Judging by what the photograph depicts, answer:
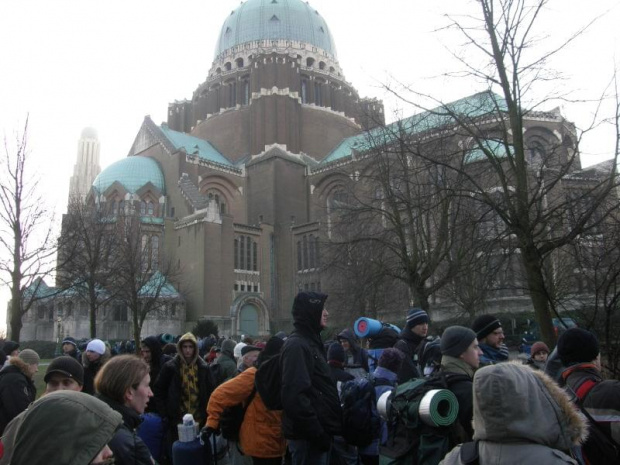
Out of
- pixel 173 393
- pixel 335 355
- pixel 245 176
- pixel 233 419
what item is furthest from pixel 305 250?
pixel 233 419

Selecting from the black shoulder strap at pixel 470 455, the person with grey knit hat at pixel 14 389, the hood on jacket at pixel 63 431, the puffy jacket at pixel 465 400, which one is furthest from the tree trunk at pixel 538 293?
the hood on jacket at pixel 63 431

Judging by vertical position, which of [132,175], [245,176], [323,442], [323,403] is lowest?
[323,442]

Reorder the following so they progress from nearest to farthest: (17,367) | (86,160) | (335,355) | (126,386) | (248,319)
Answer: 1. (126,386)
2. (17,367)
3. (335,355)
4. (248,319)
5. (86,160)

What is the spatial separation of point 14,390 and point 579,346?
548 centimetres

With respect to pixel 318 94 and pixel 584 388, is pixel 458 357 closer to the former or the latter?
pixel 584 388

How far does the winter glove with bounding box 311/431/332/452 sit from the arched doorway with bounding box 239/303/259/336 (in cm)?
3823

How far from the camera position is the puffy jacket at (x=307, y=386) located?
4176mm

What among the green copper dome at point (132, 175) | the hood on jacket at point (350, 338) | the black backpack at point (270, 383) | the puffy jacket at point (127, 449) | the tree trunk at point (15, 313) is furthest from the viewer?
the green copper dome at point (132, 175)

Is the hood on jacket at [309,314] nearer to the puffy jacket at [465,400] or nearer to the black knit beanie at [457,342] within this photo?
the black knit beanie at [457,342]

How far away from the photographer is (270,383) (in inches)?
185

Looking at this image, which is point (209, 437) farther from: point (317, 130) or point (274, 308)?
point (317, 130)

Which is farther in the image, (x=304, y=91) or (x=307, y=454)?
(x=304, y=91)

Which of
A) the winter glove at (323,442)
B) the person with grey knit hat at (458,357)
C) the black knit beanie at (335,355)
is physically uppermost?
the person with grey knit hat at (458,357)

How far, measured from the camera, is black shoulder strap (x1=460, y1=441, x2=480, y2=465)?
245cm
